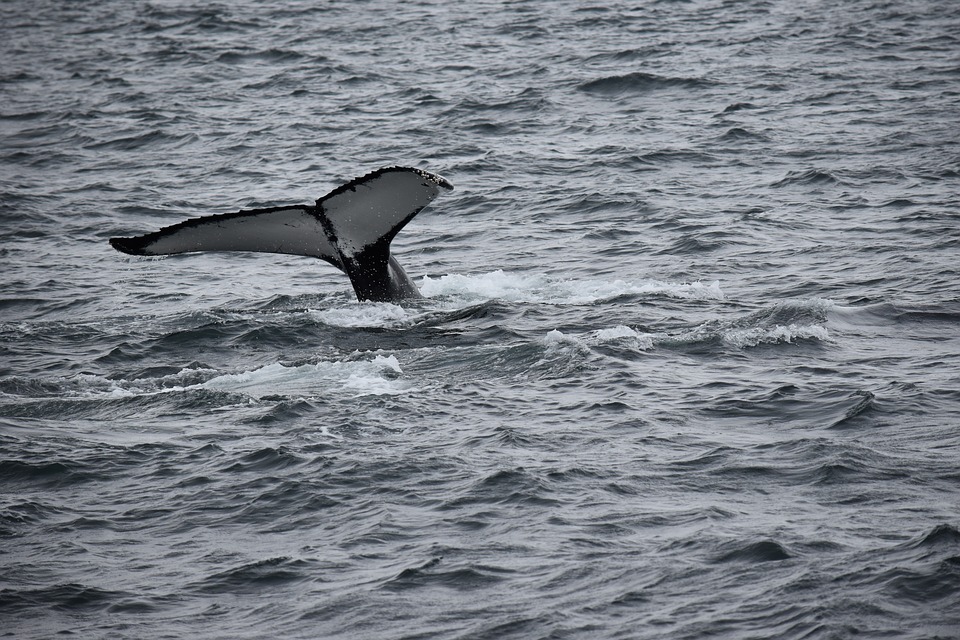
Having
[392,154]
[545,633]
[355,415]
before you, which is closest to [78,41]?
[392,154]

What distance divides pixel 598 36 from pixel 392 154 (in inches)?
490

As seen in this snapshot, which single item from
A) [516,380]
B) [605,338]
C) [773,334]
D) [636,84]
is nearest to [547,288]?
[605,338]

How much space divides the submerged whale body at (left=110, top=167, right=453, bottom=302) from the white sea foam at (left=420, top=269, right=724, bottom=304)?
6.88 ft

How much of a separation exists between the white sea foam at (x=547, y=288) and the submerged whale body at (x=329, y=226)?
210 cm

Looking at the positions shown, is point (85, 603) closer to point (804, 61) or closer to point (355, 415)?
point (355, 415)

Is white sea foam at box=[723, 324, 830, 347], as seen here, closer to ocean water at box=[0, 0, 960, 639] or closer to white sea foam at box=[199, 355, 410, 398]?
ocean water at box=[0, 0, 960, 639]

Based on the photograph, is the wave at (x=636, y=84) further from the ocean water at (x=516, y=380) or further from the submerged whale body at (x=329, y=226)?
the submerged whale body at (x=329, y=226)

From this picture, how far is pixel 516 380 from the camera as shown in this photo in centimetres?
1155

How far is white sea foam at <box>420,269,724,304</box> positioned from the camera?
14.1m

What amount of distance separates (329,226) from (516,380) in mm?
2258

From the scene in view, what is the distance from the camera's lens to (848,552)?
313 inches

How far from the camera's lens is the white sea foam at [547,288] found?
46.4 feet

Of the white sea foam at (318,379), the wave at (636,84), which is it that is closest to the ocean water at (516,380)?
the white sea foam at (318,379)

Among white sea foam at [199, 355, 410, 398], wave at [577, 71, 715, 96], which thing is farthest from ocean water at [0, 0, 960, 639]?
wave at [577, 71, 715, 96]
